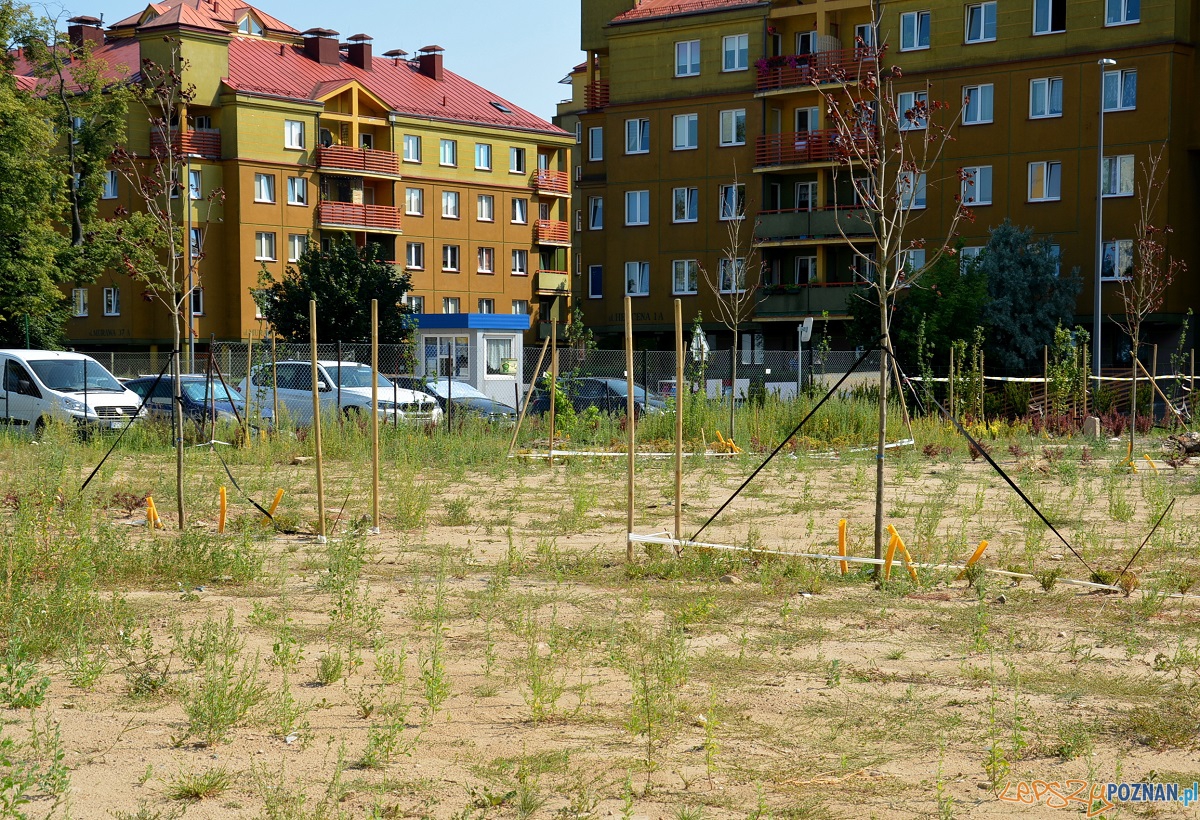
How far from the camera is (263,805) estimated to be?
18.0 feet

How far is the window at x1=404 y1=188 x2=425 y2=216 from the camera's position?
62188mm

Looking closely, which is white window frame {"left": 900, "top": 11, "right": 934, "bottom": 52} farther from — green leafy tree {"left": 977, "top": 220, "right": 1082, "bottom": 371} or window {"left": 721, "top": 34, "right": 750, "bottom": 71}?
green leafy tree {"left": 977, "top": 220, "right": 1082, "bottom": 371}

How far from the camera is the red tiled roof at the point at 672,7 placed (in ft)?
173

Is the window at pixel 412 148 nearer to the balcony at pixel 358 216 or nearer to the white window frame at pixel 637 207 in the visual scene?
the balcony at pixel 358 216

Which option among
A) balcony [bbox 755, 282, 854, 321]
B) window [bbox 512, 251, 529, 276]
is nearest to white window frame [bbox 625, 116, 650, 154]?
balcony [bbox 755, 282, 854, 321]

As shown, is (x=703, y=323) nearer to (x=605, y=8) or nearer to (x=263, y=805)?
(x=605, y=8)

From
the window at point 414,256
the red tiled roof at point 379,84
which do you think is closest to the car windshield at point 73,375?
the red tiled roof at point 379,84

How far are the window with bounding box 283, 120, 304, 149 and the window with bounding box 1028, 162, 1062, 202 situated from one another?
101 ft

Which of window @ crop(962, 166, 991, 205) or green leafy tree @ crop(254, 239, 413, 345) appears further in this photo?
window @ crop(962, 166, 991, 205)

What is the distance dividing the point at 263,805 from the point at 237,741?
0.90 m

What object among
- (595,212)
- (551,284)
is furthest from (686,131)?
(551,284)

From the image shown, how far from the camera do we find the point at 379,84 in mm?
63125

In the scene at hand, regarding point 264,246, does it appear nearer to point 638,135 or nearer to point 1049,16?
point 638,135

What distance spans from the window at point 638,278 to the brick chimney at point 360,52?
17535 mm
